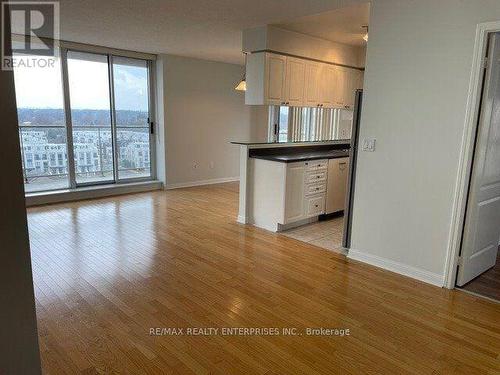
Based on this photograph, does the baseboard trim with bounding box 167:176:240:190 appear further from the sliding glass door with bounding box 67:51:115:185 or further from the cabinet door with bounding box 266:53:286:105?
the cabinet door with bounding box 266:53:286:105

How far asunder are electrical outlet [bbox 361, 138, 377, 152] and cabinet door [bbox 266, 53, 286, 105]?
164cm

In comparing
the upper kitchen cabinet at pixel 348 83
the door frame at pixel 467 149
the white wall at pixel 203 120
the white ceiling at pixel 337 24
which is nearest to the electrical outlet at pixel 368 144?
the door frame at pixel 467 149

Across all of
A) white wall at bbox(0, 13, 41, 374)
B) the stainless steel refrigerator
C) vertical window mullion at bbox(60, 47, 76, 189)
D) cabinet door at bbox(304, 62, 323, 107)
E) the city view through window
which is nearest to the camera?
white wall at bbox(0, 13, 41, 374)

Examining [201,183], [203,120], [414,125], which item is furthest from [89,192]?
[414,125]

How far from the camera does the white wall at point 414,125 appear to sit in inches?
109

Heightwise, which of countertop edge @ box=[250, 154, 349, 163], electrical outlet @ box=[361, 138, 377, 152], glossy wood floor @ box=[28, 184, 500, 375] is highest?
electrical outlet @ box=[361, 138, 377, 152]

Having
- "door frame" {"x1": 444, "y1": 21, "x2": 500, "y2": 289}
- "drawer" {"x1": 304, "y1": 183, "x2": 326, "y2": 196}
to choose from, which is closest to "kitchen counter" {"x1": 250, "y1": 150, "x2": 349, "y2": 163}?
"drawer" {"x1": 304, "y1": 183, "x2": 326, "y2": 196}

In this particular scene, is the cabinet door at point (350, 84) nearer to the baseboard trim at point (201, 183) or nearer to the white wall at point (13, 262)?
the baseboard trim at point (201, 183)

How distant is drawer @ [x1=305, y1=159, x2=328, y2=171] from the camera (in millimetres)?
4512

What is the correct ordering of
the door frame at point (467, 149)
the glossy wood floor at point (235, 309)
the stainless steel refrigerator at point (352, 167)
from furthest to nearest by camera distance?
the stainless steel refrigerator at point (352, 167)
the door frame at point (467, 149)
the glossy wood floor at point (235, 309)

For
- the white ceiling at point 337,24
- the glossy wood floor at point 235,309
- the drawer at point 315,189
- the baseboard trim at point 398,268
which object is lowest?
the glossy wood floor at point 235,309

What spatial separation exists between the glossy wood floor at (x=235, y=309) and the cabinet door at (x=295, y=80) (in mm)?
2058

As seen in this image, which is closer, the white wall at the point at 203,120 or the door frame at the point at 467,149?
the door frame at the point at 467,149

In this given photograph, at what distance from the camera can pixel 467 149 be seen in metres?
2.78
